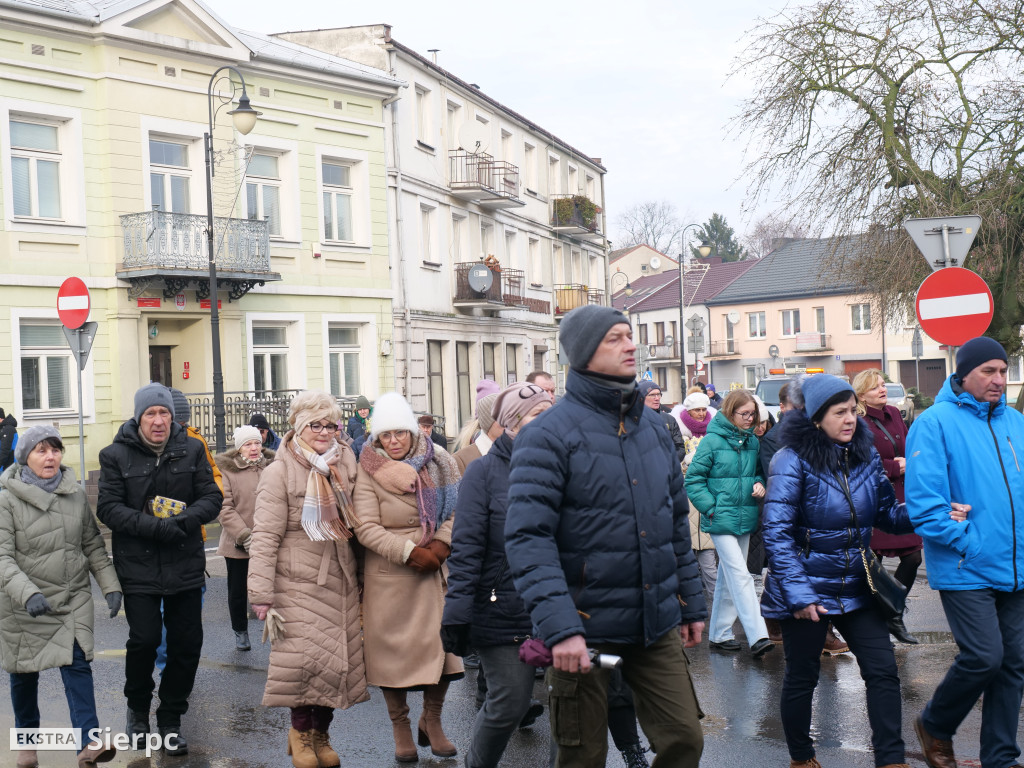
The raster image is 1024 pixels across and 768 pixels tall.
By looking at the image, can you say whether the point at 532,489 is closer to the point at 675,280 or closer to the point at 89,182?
the point at 89,182

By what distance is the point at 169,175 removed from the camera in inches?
910

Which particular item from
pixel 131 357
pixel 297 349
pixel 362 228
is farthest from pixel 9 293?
pixel 362 228

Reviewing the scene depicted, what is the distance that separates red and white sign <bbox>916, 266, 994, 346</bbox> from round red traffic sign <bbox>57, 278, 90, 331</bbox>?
32.9ft

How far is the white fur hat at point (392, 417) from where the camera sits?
5926mm

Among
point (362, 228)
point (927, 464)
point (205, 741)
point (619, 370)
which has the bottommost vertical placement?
point (205, 741)

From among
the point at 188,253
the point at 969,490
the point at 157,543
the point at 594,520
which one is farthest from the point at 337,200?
the point at 594,520

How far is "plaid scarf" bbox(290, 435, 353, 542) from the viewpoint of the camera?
5.84 meters

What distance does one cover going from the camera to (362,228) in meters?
27.8

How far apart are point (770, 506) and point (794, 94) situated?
15.3 m

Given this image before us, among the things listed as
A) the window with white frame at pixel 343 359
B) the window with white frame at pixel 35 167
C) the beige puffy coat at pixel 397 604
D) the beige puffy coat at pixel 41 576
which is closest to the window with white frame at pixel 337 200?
the window with white frame at pixel 343 359

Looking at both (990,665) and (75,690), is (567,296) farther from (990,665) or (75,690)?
(990,665)

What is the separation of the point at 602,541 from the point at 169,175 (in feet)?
69.2

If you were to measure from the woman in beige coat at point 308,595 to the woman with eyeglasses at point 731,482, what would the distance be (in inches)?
124

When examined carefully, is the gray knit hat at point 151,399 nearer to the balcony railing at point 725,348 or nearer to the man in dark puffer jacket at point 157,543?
the man in dark puffer jacket at point 157,543
